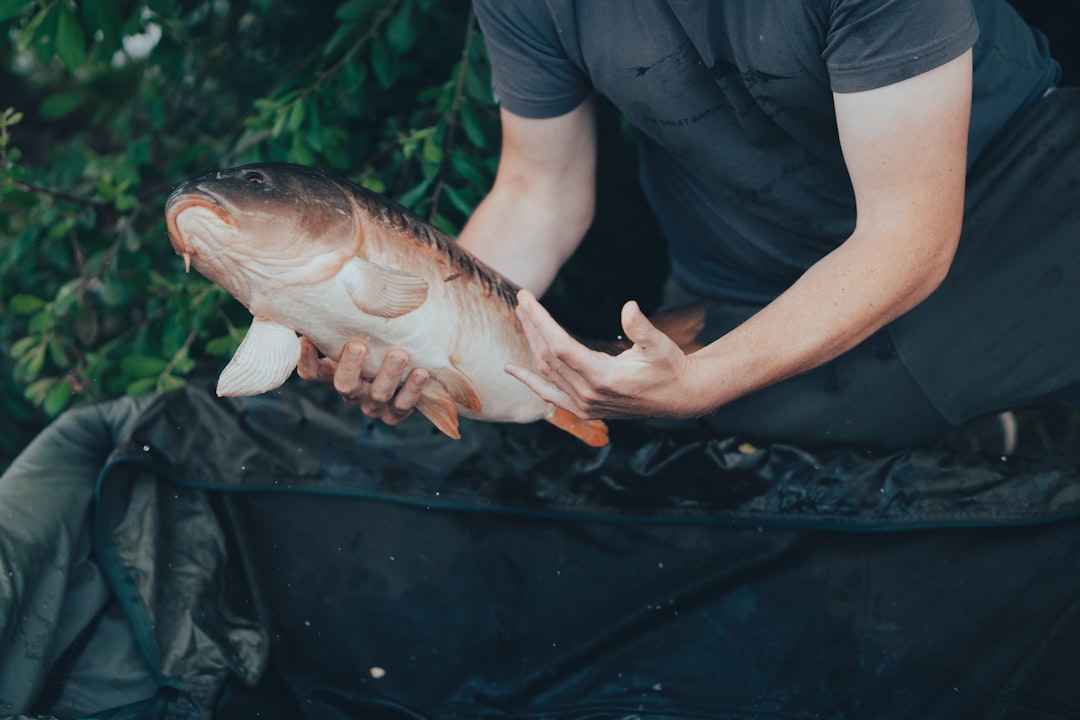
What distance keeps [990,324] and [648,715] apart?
1000mm

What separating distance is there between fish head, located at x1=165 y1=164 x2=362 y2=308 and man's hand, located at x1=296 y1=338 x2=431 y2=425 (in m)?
0.17

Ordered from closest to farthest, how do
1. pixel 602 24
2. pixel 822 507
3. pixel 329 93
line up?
pixel 602 24, pixel 822 507, pixel 329 93

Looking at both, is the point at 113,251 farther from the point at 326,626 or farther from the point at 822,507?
the point at 822,507

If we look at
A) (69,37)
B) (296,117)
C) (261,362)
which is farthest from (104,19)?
(261,362)

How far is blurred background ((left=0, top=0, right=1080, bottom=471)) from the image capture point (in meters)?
2.15

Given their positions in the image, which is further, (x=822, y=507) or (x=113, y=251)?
(x=113, y=251)

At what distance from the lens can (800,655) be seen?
1.88 metres

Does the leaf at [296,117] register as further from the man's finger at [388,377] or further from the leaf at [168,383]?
the man's finger at [388,377]

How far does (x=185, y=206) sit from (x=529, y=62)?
0.78m

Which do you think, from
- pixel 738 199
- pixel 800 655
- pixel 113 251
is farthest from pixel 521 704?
pixel 113 251

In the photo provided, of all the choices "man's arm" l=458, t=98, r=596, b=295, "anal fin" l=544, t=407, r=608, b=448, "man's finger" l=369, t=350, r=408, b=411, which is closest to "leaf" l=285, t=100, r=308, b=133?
"man's arm" l=458, t=98, r=596, b=295

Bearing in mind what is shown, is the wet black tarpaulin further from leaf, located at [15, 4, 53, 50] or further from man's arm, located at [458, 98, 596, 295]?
leaf, located at [15, 4, 53, 50]

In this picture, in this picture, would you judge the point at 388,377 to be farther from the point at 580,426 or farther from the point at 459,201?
the point at 459,201

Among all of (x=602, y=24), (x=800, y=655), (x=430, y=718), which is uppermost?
(x=602, y=24)
